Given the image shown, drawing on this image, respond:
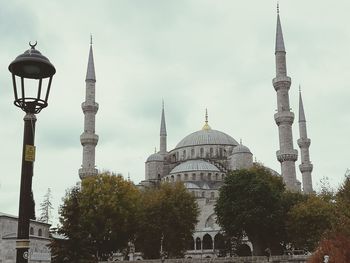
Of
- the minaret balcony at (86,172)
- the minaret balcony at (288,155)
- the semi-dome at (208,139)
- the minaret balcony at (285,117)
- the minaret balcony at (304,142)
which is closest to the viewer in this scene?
the minaret balcony at (288,155)

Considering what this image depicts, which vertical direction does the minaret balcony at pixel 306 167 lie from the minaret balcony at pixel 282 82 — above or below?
below

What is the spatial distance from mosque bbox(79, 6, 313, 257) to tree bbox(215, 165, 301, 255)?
9.68 meters

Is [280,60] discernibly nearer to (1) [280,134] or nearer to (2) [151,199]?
(1) [280,134]

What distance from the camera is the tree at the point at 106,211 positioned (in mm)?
35125

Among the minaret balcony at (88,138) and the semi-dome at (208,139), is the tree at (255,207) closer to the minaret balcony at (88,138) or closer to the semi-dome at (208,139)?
the minaret balcony at (88,138)


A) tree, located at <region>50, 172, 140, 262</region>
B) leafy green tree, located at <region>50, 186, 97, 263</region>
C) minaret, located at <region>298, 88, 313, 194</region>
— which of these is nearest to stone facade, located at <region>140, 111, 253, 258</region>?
minaret, located at <region>298, 88, 313, 194</region>

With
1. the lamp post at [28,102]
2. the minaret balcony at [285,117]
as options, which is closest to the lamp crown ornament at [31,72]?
the lamp post at [28,102]

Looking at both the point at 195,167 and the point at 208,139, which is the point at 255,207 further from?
the point at 208,139

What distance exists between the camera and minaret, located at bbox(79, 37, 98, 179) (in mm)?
51562

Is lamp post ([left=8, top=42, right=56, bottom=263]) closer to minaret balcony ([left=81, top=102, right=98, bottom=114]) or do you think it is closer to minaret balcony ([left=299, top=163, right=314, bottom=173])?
minaret balcony ([left=81, top=102, right=98, bottom=114])

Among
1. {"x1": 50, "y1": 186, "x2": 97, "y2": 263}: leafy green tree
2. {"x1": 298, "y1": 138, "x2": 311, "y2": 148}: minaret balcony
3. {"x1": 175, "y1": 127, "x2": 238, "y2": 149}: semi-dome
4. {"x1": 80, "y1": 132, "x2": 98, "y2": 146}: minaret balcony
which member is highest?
{"x1": 175, "y1": 127, "x2": 238, "y2": 149}: semi-dome

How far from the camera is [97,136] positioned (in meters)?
52.7

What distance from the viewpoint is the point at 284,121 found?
4956 cm

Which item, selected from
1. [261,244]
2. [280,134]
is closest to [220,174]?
[280,134]
